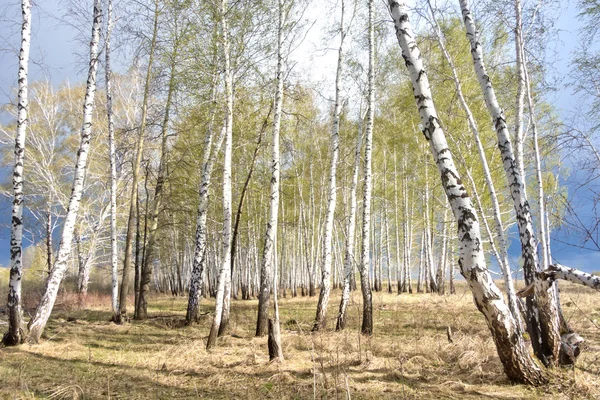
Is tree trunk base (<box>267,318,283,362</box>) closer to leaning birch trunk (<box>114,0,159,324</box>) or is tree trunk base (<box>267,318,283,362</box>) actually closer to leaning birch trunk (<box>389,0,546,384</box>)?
leaning birch trunk (<box>389,0,546,384</box>)

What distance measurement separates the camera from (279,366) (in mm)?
6160

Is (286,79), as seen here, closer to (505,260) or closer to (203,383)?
(505,260)

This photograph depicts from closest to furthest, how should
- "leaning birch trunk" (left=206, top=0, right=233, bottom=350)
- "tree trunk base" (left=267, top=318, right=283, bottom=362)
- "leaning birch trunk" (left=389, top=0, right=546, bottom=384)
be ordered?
"leaning birch trunk" (left=389, top=0, right=546, bottom=384)
"tree trunk base" (left=267, top=318, right=283, bottom=362)
"leaning birch trunk" (left=206, top=0, right=233, bottom=350)

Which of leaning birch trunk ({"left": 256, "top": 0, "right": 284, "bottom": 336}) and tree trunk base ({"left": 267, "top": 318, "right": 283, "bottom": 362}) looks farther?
leaning birch trunk ({"left": 256, "top": 0, "right": 284, "bottom": 336})

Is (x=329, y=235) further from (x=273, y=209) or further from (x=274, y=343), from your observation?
(x=274, y=343)

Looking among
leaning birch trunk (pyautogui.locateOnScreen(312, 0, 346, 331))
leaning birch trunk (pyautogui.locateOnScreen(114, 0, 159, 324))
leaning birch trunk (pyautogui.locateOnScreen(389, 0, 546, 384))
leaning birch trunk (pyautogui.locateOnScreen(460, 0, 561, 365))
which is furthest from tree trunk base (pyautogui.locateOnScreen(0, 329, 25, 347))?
leaning birch trunk (pyautogui.locateOnScreen(460, 0, 561, 365))

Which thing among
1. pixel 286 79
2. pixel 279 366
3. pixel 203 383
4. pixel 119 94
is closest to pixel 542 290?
pixel 279 366

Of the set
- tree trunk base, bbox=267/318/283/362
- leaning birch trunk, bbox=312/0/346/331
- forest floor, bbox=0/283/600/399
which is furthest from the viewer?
leaning birch trunk, bbox=312/0/346/331

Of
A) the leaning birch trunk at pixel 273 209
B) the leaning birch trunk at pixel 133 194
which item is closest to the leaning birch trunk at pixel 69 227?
the leaning birch trunk at pixel 133 194

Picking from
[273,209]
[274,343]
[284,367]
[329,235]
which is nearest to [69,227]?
[273,209]

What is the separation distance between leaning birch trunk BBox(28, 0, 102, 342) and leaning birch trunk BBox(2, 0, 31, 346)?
0.32 m

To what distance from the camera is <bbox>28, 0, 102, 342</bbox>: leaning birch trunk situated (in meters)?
8.31

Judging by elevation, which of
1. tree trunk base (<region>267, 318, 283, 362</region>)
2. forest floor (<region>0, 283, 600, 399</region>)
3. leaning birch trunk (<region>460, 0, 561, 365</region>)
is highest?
leaning birch trunk (<region>460, 0, 561, 365</region>)

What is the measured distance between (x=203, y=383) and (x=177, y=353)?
1695 millimetres
